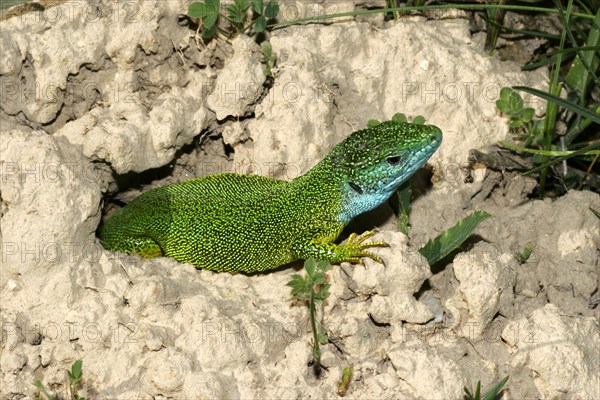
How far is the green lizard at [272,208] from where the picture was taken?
4.95 meters

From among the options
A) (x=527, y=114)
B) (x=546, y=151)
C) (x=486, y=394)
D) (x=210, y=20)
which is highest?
(x=210, y=20)

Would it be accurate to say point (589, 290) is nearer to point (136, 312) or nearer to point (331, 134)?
point (331, 134)

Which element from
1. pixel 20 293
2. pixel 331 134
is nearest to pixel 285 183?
pixel 331 134

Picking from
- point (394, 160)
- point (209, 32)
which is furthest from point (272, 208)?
point (209, 32)

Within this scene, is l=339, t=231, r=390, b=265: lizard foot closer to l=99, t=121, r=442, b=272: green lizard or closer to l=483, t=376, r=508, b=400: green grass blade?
l=99, t=121, r=442, b=272: green lizard

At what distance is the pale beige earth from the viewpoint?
14.5 feet

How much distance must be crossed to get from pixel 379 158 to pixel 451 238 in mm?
683

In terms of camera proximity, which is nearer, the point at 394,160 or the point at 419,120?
the point at 394,160

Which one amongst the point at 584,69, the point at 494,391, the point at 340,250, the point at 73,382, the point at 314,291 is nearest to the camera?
the point at 73,382

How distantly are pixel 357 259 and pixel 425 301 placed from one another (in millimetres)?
530

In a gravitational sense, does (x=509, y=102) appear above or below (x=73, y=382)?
above

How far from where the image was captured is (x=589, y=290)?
16.4ft

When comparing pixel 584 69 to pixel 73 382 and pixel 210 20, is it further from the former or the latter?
pixel 73 382

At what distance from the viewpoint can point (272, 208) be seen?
5.08 m
